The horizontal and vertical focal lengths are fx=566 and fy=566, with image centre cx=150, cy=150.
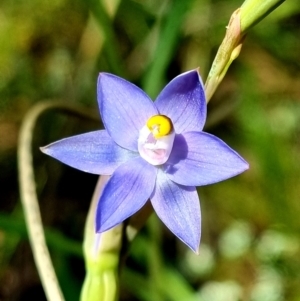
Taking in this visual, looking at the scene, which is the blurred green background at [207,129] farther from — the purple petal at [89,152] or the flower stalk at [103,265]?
the purple petal at [89,152]

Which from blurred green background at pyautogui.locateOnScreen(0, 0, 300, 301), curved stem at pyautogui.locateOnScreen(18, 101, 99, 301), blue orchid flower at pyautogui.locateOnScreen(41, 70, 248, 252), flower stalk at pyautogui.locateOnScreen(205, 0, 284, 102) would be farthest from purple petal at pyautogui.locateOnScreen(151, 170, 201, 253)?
blurred green background at pyautogui.locateOnScreen(0, 0, 300, 301)

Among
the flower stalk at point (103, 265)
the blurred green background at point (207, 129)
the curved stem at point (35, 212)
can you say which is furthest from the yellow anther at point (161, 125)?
the blurred green background at point (207, 129)

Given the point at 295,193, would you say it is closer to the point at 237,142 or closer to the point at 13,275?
the point at 237,142

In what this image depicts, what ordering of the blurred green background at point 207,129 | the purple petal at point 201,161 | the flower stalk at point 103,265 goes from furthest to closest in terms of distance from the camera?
the blurred green background at point 207,129
the flower stalk at point 103,265
the purple petal at point 201,161

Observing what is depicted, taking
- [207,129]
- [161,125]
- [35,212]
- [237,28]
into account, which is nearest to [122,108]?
[161,125]

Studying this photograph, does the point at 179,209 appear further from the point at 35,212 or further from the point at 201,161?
the point at 35,212

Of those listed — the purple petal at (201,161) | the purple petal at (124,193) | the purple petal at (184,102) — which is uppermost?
the purple petal at (184,102)
